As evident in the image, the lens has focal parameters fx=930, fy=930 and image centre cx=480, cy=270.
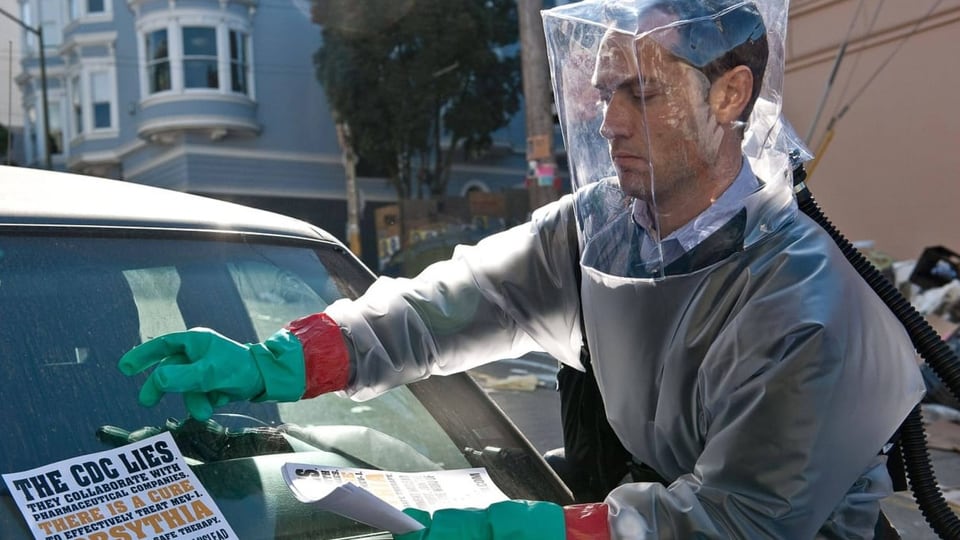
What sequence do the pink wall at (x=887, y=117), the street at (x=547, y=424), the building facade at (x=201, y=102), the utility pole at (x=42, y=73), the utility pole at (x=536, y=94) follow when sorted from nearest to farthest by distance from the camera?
the utility pole at (x=42, y=73), the street at (x=547, y=424), the pink wall at (x=887, y=117), the utility pole at (x=536, y=94), the building facade at (x=201, y=102)

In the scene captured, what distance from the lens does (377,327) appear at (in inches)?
70.6

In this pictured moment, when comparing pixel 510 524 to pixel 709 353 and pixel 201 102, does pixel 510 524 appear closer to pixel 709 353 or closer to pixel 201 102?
pixel 709 353

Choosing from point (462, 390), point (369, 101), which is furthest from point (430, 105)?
point (462, 390)

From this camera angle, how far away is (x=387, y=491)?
1.66m

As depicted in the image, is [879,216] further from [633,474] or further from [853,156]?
[633,474]

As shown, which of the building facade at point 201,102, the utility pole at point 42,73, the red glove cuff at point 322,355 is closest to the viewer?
the red glove cuff at point 322,355

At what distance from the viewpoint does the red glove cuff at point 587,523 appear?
1364 mm

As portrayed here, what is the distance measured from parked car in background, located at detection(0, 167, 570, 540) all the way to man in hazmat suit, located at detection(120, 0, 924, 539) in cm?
12

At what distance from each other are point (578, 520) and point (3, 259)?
3.55 feet

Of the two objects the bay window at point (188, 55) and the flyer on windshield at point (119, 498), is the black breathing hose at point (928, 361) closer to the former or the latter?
the flyer on windshield at point (119, 498)

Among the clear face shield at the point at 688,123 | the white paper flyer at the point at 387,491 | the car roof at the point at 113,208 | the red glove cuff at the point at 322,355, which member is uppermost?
the clear face shield at the point at 688,123

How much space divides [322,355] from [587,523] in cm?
60

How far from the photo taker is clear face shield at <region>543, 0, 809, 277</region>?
157 cm

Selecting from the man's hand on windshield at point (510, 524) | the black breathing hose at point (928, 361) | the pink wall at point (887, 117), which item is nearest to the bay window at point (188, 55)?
the pink wall at point (887, 117)
